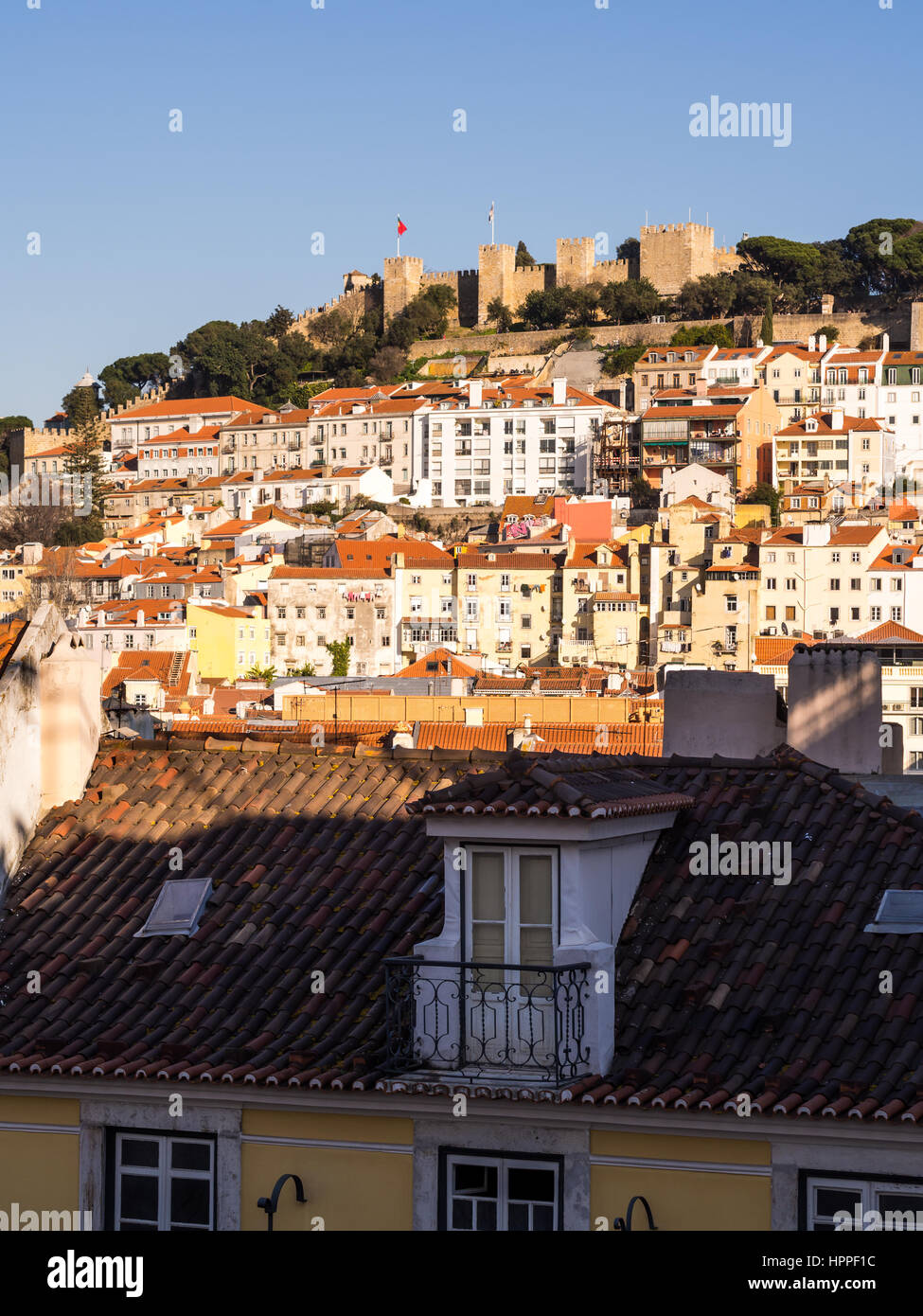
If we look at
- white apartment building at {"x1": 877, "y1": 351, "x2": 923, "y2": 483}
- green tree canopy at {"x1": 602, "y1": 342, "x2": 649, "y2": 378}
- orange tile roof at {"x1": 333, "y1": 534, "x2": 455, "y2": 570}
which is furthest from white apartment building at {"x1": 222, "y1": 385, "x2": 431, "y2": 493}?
white apartment building at {"x1": 877, "y1": 351, "x2": 923, "y2": 483}

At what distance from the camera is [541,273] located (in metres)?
130

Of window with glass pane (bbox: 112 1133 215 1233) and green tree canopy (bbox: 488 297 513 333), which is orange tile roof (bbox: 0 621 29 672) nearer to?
window with glass pane (bbox: 112 1133 215 1233)

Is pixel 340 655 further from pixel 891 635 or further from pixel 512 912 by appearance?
pixel 512 912

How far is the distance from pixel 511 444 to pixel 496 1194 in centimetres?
9432

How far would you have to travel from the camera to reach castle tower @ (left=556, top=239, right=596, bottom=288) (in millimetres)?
126375

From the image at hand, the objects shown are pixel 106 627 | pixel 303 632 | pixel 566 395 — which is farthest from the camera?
pixel 566 395

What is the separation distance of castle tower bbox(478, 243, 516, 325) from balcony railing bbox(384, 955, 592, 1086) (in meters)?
123

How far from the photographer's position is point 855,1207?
625cm

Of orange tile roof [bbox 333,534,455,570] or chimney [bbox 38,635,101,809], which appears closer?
chimney [bbox 38,635,101,809]

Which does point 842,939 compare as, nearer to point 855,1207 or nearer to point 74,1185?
point 855,1207

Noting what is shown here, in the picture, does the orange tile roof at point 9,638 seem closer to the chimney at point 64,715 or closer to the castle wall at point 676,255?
the chimney at point 64,715

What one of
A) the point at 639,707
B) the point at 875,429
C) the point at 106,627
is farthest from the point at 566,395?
the point at 639,707

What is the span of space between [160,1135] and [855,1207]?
8.48ft
